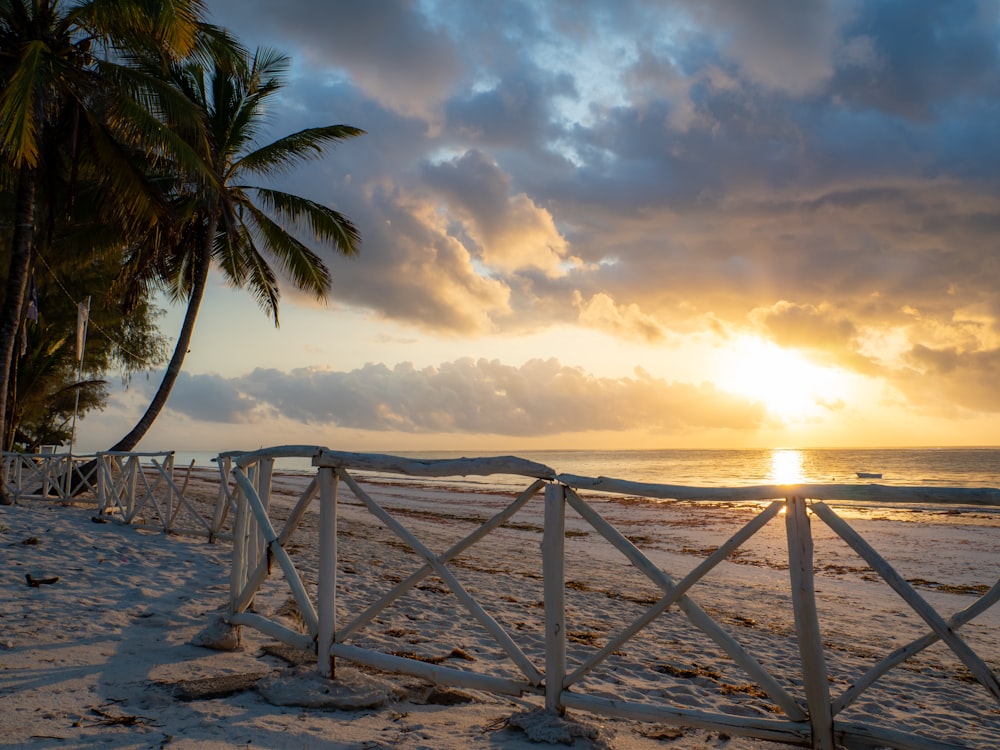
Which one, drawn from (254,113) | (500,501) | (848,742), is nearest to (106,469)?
(254,113)

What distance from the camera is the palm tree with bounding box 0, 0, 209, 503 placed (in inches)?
423

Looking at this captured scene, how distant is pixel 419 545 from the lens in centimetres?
418

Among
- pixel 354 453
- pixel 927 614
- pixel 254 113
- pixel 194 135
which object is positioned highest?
pixel 254 113

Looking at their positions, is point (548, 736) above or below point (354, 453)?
below

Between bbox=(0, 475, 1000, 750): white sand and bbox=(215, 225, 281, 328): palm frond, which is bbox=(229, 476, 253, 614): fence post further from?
bbox=(215, 225, 281, 328): palm frond

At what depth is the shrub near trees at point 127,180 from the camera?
1123 cm

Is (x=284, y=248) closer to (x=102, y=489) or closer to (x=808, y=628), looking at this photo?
(x=102, y=489)

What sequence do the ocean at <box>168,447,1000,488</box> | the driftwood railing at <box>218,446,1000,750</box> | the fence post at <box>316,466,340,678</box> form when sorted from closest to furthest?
the driftwood railing at <box>218,446,1000,750</box> → the fence post at <box>316,466,340,678</box> → the ocean at <box>168,447,1000,488</box>

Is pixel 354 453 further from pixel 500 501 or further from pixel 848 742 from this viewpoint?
pixel 500 501

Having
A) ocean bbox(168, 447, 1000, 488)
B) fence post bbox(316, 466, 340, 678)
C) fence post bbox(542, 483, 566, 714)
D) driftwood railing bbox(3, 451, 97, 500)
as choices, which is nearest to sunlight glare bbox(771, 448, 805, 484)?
ocean bbox(168, 447, 1000, 488)

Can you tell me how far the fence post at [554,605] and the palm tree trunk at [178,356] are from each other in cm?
1442

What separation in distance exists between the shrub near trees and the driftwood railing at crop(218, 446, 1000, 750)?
841 cm

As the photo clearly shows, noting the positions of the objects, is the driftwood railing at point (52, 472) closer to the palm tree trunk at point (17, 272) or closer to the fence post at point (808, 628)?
the palm tree trunk at point (17, 272)

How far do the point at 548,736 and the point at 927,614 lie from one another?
1873 millimetres
